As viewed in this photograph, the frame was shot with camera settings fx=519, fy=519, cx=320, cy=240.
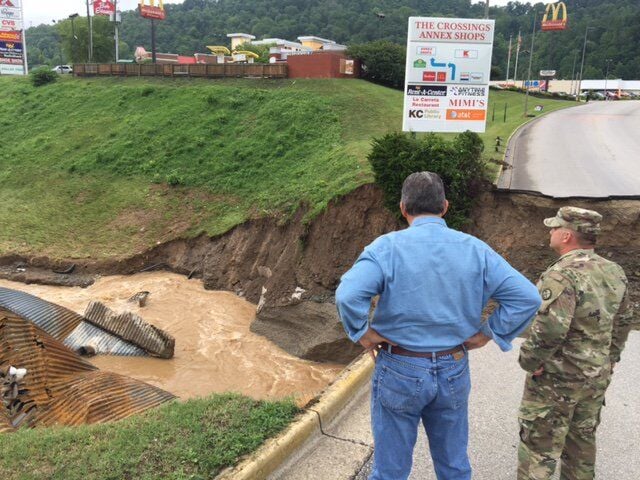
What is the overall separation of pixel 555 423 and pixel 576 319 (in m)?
0.68

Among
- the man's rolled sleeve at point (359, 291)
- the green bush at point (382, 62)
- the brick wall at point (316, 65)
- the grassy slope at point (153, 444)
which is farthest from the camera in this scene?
the green bush at point (382, 62)

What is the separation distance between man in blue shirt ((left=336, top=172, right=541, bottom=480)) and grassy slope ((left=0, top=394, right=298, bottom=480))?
4.64 feet

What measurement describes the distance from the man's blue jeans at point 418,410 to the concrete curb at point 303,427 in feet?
3.34

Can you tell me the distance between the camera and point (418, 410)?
2762mm

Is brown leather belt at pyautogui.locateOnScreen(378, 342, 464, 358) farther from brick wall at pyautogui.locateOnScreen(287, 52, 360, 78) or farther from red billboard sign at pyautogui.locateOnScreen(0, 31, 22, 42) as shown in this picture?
red billboard sign at pyautogui.locateOnScreen(0, 31, 22, 42)

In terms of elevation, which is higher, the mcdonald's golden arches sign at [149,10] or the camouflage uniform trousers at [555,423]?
the mcdonald's golden arches sign at [149,10]

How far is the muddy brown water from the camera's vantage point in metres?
9.61

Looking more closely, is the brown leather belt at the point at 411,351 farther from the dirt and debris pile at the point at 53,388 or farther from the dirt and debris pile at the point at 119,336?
the dirt and debris pile at the point at 119,336

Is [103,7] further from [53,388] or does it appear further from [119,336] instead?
[53,388]

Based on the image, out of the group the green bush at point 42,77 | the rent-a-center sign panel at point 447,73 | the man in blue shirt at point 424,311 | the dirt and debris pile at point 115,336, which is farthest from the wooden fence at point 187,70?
the man in blue shirt at point 424,311

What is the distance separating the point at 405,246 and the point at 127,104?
27.9 meters

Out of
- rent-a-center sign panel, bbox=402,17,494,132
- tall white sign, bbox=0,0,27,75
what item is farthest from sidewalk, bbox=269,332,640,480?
tall white sign, bbox=0,0,27,75

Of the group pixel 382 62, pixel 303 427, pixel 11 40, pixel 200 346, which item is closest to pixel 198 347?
pixel 200 346

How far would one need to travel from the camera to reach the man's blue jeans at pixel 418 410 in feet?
8.90
